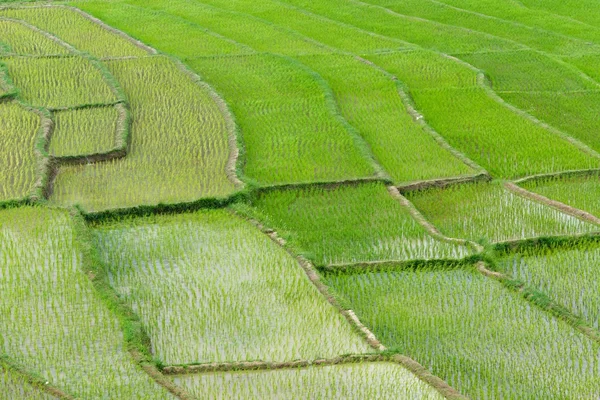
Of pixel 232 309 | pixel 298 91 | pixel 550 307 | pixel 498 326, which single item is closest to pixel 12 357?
pixel 232 309

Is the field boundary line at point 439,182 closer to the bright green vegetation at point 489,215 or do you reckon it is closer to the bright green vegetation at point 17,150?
the bright green vegetation at point 489,215

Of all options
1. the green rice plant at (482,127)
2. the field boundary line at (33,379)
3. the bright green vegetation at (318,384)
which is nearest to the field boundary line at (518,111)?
the green rice plant at (482,127)

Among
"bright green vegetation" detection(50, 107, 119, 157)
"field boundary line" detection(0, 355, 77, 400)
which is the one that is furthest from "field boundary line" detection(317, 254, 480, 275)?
"bright green vegetation" detection(50, 107, 119, 157)

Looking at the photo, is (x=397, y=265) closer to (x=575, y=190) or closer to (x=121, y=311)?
(x=121, y=311)

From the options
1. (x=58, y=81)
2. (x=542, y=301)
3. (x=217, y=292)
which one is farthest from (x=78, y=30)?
(x=542, y=301)

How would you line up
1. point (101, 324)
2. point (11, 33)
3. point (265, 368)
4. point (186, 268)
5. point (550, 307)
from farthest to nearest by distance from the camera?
1. point (11, 33)
2. point (186, 268)
3. point (550, 307)
4. point (101, 324)
5. point (265, 368)

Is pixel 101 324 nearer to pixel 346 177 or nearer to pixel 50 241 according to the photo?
pixel 50 241

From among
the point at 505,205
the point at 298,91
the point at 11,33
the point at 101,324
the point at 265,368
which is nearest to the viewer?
the point at 265,368
